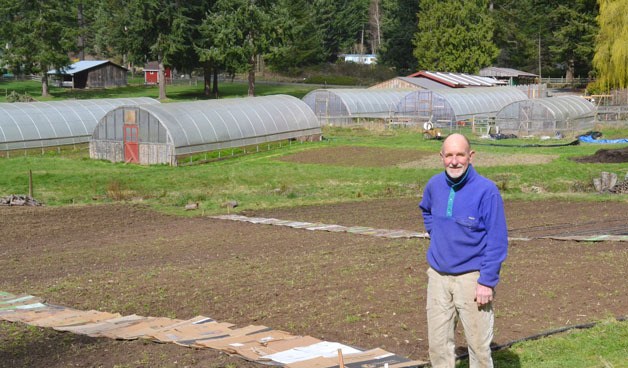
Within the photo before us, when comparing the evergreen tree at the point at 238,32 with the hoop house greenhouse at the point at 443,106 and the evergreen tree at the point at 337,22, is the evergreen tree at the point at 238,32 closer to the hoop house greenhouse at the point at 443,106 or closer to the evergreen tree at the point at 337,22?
the hoop house greenhouse at the point at 443,106

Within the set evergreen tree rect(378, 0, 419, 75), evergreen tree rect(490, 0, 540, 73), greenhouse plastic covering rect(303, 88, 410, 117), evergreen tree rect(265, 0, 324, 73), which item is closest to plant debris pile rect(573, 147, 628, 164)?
greenhouse plastic covering rect(303, 88, 410, 117)

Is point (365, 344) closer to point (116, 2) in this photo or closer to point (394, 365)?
point (394, 365)

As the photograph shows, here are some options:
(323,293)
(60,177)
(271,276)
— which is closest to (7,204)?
(60,177)

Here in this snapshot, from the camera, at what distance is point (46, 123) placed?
136 ft

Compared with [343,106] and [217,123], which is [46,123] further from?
[343,106]

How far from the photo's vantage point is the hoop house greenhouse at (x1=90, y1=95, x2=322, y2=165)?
3650cm

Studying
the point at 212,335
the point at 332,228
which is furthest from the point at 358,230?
the point at 212,335

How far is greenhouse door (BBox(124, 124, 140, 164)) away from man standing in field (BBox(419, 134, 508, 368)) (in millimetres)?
31323

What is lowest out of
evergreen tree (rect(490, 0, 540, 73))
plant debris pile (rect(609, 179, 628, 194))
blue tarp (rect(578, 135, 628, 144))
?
plant debris pile (rect(609, 179, 628, 194))

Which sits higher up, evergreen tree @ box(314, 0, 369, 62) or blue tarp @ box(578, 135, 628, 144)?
evergreen tree @ box(314, 0, 369, 62)

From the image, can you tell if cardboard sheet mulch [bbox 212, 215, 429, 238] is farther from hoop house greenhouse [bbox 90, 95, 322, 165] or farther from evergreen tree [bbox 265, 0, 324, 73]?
evergreen tree [bbox 265, 0, 324, 73]

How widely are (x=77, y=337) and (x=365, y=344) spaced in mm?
3673

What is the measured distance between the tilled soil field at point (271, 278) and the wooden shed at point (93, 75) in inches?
2640

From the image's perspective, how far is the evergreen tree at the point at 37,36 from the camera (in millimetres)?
73812
